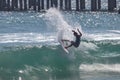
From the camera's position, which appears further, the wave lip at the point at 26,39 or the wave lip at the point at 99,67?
the wave lip at the point at 26,39

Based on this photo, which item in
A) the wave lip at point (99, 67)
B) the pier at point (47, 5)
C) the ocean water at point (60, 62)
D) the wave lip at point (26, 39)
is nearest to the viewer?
the ocean water at point (60, 62)

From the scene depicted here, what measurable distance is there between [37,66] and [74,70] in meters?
1.48

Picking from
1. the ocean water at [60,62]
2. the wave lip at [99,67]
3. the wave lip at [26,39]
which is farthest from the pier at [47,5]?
the wave lip at [99,67]

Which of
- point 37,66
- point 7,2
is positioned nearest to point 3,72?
point 37,66

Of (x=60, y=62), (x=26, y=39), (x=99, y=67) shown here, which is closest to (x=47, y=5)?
(x=26, y=39)

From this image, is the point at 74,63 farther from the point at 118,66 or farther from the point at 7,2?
the point at 7,2

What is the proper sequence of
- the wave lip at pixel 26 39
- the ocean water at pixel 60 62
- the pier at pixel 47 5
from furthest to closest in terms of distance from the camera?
the pier at pixel 47 5, the wave lip at pixel 26 39, the ocean water at pixel 60 62

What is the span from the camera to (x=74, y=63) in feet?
76.7

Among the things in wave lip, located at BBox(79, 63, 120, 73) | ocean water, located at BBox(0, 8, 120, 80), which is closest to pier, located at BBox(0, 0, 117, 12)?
ocean water, located at BBox(0, 8, 120, 80)

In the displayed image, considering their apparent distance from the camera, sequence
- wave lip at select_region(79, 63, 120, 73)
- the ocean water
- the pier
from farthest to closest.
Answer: the pier
wave lip at select_region(79, 63, 120, 73)
the ocean water

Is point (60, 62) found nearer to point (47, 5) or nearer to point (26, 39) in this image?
point (26, 39)

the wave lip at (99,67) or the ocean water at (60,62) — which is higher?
the ocean water at (60,62)

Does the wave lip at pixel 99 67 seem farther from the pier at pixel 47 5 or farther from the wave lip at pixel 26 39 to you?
the pier at pixel 47 5

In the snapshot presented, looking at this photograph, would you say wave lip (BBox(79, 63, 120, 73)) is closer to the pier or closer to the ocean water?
the ocean water
